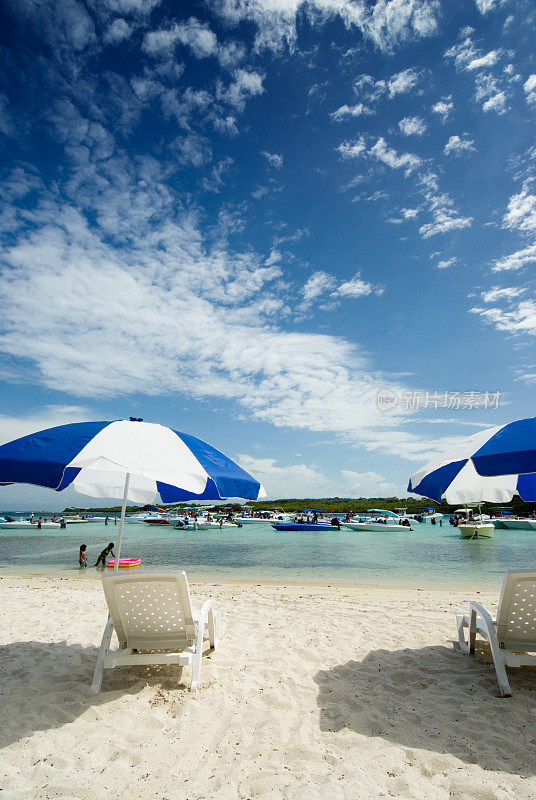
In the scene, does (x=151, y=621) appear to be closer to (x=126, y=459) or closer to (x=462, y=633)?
(x=126, y=459)

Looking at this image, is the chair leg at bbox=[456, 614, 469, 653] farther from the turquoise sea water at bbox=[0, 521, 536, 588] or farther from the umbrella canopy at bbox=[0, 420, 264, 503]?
the turquoise sea water at bbox=[0, 521, 536, 588]

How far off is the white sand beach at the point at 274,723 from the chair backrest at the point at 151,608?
392 millimetres

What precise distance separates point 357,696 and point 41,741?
2566 millimetres

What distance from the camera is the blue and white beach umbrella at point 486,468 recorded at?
3834 millimetres

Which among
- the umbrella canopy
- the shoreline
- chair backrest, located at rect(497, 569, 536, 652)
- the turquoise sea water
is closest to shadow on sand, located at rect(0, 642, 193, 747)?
the umbrella canopy

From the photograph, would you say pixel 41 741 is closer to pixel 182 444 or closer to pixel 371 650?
pixel 182 444

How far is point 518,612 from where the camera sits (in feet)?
13.5

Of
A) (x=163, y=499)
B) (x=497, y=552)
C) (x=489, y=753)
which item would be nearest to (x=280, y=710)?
(x=489, y=753)

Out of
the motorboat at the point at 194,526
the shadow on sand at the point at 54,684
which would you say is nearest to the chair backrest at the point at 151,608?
the shadow on sand at the point at 54,684

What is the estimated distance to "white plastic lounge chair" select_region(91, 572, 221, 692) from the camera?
3.91 m

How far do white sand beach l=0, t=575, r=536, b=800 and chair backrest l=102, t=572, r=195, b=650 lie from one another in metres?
0.39

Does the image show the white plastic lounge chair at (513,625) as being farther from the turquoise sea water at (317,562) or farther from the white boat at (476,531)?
the white boat at (476,531)

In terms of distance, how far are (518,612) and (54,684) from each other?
4.40m

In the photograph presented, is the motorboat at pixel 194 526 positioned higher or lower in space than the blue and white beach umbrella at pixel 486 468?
lower
